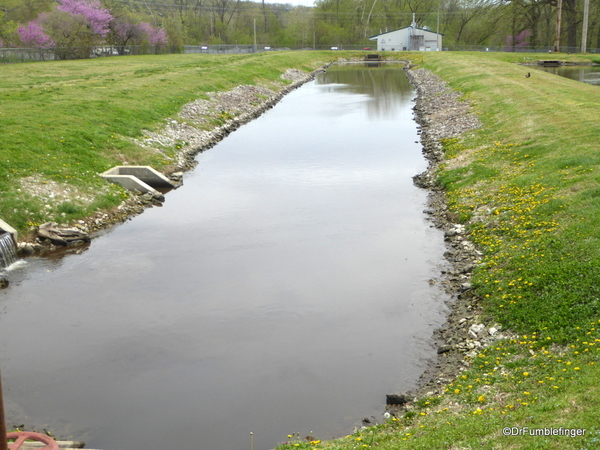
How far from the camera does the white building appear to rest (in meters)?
115

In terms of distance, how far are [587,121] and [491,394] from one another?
1893 cm

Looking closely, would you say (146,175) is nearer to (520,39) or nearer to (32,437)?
(32,437)

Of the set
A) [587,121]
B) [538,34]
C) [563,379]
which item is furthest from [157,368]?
[538,34]

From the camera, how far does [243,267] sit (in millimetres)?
16062

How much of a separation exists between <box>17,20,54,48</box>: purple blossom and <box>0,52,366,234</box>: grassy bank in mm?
31674

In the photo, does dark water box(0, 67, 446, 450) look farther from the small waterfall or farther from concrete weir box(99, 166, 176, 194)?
concrete weir box(99, 166, 176, 194)

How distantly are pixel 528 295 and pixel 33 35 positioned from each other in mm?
76736

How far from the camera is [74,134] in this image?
25.5 metres

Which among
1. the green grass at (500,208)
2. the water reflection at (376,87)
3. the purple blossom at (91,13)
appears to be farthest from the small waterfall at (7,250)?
the purple blossom at (91,13)

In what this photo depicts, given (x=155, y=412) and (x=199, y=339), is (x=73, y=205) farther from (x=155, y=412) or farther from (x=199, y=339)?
(x=155, y=412)

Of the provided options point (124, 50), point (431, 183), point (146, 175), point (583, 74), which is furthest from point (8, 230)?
point (124, 50)

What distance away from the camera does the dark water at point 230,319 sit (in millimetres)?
9992

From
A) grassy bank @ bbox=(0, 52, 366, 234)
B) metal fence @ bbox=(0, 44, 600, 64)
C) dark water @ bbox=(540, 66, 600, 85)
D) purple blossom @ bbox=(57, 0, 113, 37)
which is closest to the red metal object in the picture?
grassy bank @ bbox=(0, 52, 366, 234)

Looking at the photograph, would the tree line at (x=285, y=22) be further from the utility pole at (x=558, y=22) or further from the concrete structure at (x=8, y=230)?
the concrete structure at (x=8, y=230)
